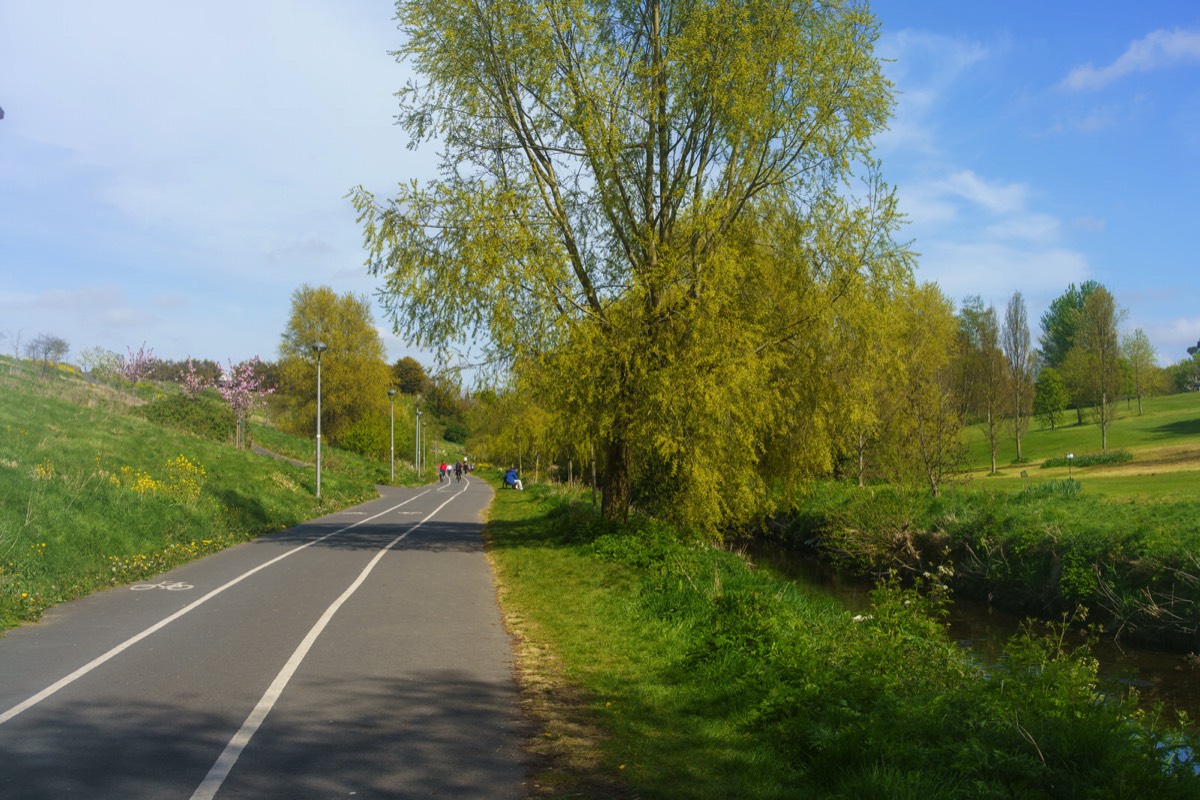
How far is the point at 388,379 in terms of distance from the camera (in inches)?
2746

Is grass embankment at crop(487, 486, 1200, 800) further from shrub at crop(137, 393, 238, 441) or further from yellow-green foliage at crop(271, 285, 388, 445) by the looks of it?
yellow-green foliage at crop(271, 285, 388, 445)

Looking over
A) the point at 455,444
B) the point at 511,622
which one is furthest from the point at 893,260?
the point at 455,444

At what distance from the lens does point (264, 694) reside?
767 cm

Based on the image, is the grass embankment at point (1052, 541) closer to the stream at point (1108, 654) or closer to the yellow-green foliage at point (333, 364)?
the stream at point (1108, 654)

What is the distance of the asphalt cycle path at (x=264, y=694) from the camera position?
18.7 ft

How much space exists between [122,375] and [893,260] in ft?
137

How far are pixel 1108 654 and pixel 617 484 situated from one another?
31.7ft

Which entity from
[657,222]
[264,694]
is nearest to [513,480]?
[657,222]

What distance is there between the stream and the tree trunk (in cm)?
460

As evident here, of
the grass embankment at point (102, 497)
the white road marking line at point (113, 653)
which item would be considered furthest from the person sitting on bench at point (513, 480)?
the white road marking line at point (113, 653)

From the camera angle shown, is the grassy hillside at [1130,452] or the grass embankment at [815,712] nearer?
the grass embankment at [815,712]

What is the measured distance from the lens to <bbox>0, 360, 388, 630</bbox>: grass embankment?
13.0 m

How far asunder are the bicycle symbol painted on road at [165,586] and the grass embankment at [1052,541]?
10807 millimetres

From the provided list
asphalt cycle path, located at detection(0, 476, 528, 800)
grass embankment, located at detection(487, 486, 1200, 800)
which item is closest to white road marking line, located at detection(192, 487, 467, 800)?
asphalt cycle path, located at detection(0, 476, 528, 800)
